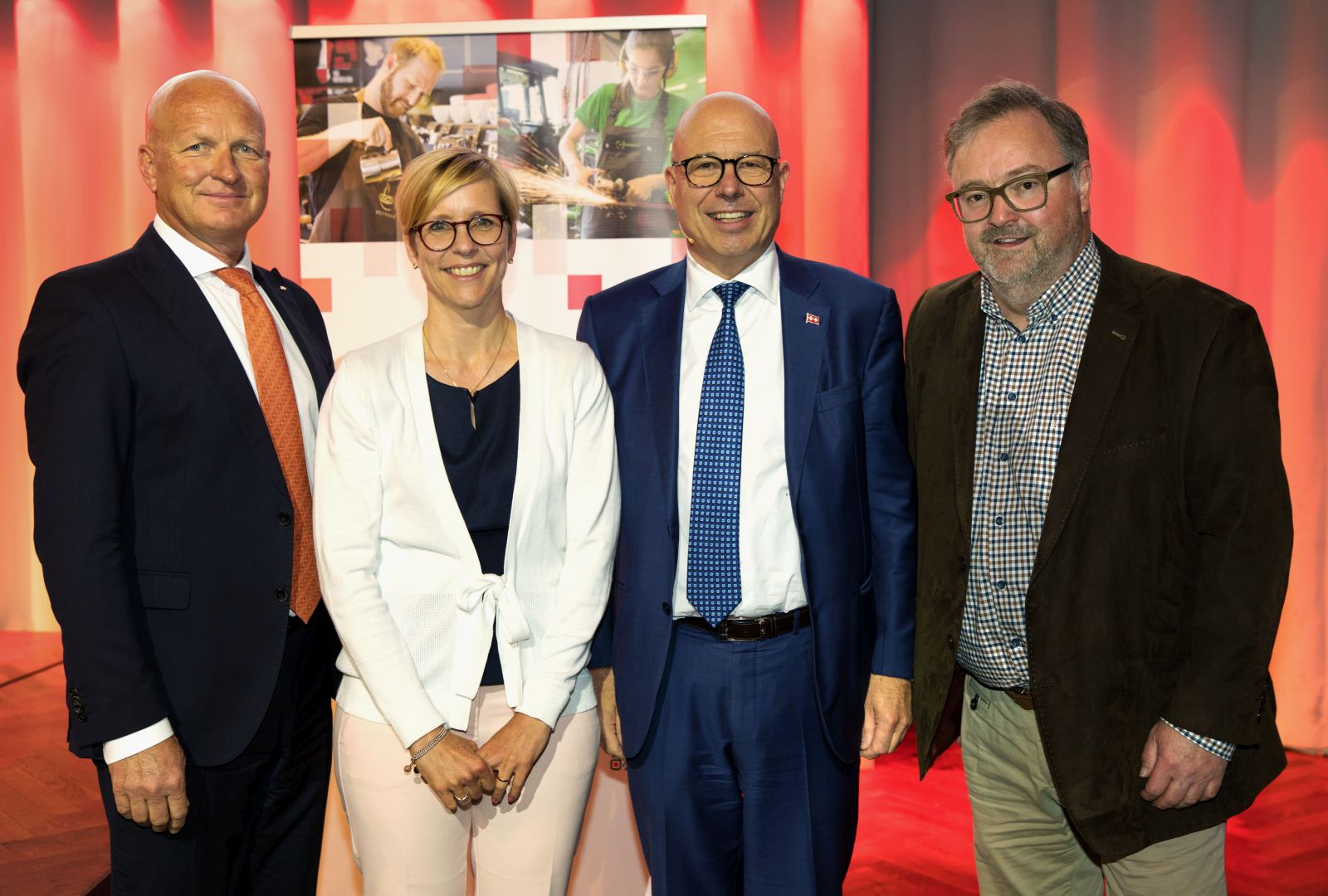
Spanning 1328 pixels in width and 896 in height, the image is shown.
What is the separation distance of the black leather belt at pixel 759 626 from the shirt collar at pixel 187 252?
1.16 meters

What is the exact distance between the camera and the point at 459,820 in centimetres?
192

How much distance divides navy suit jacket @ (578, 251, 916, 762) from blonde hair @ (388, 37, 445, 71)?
1.59 meters

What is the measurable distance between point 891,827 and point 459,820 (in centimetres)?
220

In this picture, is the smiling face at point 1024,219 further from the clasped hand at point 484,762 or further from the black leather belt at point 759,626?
the clasped hand at point 484,762

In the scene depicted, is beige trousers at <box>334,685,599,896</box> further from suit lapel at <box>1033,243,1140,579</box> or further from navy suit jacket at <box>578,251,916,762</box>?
suit lapel at <box>1033,243,1140,579</box>

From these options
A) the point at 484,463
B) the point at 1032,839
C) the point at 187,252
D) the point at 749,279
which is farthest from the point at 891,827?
the point at 187,252

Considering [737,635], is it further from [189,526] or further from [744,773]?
[189,526]

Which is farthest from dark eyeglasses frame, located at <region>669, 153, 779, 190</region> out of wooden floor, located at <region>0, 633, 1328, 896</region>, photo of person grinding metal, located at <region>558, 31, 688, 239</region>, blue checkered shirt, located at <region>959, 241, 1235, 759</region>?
wooden floor, located at <region>0, 633, 1328, 896</region>

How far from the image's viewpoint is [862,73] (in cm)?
408

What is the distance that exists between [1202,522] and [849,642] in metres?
0.66

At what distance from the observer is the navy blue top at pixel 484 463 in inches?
75.2

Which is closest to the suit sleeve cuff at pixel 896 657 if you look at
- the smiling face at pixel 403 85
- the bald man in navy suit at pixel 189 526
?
the bald man in navy suit at pixel 189 526

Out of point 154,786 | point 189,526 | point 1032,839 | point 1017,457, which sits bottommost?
point 1032,839

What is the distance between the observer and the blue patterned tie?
6.66ft
